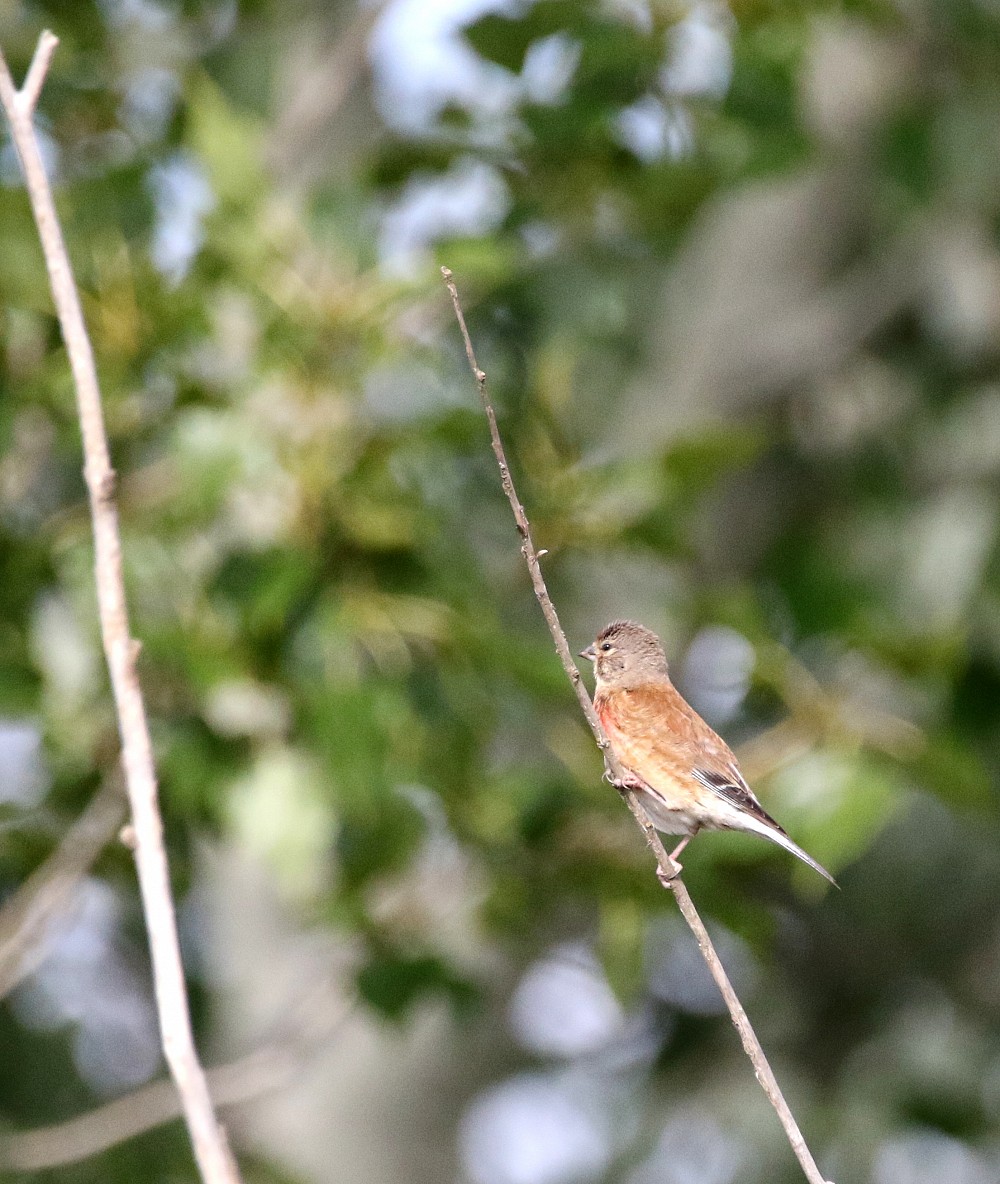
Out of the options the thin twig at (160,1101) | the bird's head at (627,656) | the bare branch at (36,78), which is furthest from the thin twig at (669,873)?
the thin twig at (160,1101)

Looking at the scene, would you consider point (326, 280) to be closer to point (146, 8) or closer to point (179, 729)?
point (179, 729)

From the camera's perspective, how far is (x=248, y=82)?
4.97 metres

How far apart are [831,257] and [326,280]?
3227mm

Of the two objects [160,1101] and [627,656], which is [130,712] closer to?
[627,656]

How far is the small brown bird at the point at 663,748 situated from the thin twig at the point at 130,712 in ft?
7.07

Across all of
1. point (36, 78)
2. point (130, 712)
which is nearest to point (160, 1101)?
point (130, 712)

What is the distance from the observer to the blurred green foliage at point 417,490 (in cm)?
427

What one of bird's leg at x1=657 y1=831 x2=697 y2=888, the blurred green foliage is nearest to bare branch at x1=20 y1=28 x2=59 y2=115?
bird's leg at x1=657 y1=831 x2=697 y2=888

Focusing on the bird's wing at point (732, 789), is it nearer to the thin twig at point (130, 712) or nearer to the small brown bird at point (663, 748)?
the small brown bird at point (663, 748)

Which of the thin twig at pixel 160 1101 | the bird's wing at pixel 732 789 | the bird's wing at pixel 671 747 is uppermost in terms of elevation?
the bird's wing at pixel 671 747

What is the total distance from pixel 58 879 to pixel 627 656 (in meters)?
Answer: 1.58

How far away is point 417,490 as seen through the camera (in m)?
4.57

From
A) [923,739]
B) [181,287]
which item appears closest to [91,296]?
[181,287]

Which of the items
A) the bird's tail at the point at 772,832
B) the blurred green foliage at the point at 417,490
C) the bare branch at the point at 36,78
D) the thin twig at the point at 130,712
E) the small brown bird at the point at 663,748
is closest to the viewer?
the thin twig at the point at 130,712
